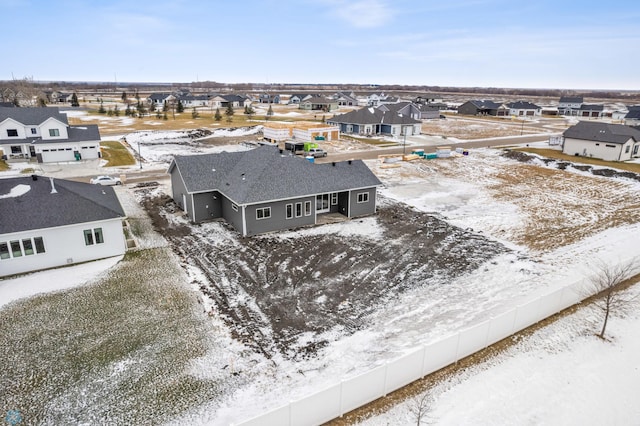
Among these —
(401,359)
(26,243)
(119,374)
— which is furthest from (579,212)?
(26,243)

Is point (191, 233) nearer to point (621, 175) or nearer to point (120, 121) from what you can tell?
point (621, 175)

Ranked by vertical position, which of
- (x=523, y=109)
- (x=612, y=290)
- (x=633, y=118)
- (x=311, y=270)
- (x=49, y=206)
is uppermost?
(x=523, y=109)

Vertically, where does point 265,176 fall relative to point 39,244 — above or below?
above

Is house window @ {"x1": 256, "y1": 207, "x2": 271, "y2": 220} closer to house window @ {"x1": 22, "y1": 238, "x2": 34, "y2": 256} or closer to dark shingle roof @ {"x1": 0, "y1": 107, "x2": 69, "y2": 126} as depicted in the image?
house window @ {"x1": 22, "y1": 238, "x2": 34, "y2": 256}

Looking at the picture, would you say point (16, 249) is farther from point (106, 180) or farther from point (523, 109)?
point (523, 109)

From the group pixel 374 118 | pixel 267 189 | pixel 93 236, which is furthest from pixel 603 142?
pixel 93 236

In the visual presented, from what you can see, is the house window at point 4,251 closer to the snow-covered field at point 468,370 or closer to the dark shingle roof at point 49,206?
the dark shingle roof at point 49,206

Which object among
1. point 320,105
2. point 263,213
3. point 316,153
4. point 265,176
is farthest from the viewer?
point 320,105
